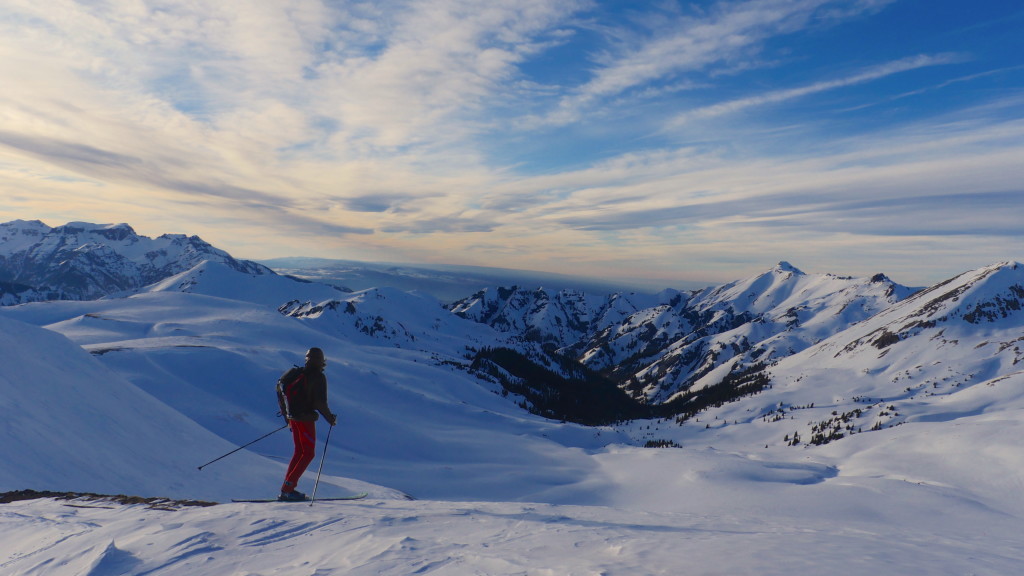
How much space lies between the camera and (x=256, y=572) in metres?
7.29

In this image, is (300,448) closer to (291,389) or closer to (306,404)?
(306,404)

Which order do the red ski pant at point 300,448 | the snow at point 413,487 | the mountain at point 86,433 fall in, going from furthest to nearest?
the mountain at point 86,433
the red ski pant at point 300,448
the snow at point 413,487

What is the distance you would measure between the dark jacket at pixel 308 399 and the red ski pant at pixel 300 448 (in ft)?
0.87

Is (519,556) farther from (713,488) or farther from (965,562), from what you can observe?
(713,488)

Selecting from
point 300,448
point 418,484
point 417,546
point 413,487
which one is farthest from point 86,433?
point 418,484

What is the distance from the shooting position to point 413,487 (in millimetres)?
35875

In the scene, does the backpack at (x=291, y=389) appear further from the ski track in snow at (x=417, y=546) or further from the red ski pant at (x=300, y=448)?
the ski track in snow at (x=417, y=546)

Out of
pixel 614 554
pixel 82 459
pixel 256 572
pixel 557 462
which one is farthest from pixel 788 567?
pixel 557 462

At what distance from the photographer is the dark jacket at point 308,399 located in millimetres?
11367

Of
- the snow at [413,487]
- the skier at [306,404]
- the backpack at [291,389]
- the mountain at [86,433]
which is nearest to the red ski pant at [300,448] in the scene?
the skier at [306,404]

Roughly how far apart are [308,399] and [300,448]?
1.40m

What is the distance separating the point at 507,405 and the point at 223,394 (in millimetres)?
69417

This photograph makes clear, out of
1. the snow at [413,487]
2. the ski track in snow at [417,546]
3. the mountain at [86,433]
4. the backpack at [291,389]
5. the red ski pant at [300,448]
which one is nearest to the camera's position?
the ski track in snow at [417,546]

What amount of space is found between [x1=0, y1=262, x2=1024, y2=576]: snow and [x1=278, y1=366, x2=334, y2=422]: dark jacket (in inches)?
84.8
